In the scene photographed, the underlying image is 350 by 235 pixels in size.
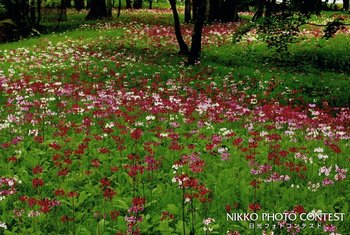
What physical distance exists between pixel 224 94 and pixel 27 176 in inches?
303

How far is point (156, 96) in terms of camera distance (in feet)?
41.1

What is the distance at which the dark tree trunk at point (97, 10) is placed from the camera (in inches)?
1624

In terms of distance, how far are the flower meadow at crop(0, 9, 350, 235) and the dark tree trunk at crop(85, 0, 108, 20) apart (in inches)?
971

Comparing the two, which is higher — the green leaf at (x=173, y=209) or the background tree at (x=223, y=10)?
the background tree at (x=223, y=10)

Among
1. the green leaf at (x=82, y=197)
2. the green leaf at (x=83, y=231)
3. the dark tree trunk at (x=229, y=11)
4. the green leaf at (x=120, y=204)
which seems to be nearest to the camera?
the green leaf at (x=83, y=231)

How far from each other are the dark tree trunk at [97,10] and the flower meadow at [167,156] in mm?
24656

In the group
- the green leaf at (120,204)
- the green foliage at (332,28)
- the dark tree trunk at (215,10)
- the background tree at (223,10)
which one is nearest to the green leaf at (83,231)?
the green leaf at (120,204)

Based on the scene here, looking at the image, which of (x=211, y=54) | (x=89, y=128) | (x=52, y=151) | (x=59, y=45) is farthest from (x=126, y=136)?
(x=59, y=45)

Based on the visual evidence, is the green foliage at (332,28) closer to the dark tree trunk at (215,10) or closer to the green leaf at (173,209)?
the green leaf at (173,209)

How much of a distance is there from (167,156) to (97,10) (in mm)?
36051

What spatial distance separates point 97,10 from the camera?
4150 centimetres

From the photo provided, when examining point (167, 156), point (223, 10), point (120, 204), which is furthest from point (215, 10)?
point (120, 204)

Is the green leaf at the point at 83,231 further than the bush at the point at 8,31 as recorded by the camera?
No

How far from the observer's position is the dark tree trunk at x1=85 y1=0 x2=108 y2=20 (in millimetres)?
41244
